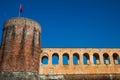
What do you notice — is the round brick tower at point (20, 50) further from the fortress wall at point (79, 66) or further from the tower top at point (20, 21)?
the fortress wall at point (79, 66)

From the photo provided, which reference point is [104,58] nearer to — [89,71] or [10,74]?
[89,71]

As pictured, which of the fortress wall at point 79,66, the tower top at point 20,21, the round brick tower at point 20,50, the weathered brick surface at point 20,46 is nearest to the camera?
the round brick tower at point 20,50

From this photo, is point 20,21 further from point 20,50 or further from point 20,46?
point 20,50

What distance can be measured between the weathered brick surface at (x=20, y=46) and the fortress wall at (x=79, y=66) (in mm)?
2188

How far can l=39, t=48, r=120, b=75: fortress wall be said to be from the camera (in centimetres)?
2450

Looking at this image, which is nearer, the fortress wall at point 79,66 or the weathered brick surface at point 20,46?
the weathered brick surface at point 20,46

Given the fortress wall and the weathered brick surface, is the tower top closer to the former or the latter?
the weathered brick surface

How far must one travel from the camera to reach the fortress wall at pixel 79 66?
24500 mm

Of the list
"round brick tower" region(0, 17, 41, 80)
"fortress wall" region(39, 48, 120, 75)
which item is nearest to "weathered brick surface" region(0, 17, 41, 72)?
"round brick tower" region(0, 17, 41, 80)

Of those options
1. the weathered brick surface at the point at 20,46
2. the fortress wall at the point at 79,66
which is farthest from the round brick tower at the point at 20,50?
the fortress wall at the point at 79,66

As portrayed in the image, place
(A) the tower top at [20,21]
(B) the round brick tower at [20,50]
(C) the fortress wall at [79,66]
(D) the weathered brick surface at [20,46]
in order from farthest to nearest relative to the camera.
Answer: (C) the fortress wall at [79,66] < (A) the tower top at [20,21] < (D) the weathered brick surface at [20,46] < (B) the round brick tower at [20,50]

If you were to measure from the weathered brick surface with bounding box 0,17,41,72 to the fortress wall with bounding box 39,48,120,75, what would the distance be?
2.19 meters

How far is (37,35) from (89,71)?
878cm

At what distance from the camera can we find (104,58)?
92.5 ft
